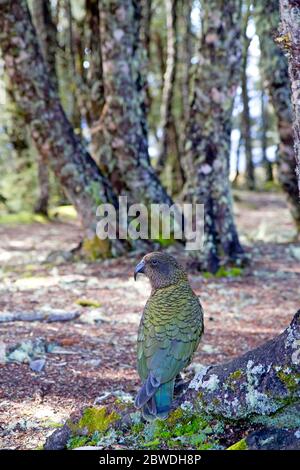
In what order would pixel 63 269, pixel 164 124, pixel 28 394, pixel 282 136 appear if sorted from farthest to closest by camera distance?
1. pixel 164 124
2. pixel 282 136
3. pixel 63 269
4. pixel 28 394

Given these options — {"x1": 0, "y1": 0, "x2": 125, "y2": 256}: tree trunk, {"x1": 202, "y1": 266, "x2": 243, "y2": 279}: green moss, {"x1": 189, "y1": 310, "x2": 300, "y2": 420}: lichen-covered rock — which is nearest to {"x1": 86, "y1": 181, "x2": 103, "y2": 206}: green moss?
{"x1": 0, "y1": 0, "x2": 125, "y2": 256}: tree trunk

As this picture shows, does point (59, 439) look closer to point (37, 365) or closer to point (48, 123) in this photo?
point (37, 365)

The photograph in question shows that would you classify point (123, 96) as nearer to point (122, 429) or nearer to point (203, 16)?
point (203, 16)

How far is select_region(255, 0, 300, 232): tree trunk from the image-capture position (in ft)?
39.7

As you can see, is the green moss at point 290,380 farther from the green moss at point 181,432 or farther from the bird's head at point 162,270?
the bird's head at point 162,270

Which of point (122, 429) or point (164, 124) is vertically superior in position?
point (164, 124)

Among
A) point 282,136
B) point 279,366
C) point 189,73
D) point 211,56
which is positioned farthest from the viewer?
point 189,73

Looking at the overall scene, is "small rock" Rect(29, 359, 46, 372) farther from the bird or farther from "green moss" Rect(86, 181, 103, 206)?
"green moss" Rect(86, 181, 103, 206)

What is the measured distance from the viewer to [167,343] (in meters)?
3.85

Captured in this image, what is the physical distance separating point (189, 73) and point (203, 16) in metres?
10.3

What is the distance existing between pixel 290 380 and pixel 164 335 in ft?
2.89

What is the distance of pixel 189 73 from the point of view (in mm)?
19719

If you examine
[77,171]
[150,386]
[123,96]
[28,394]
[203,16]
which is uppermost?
[203,16]
